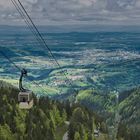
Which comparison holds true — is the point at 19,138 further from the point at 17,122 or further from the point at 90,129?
the point at 90,129

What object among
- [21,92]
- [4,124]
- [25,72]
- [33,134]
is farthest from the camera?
[4,124]

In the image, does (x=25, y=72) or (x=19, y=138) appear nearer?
(x=25, y=72)

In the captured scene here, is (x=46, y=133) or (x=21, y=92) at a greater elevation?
(x=21, y=92)

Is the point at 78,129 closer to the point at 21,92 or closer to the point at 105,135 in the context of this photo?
the point at 105,135

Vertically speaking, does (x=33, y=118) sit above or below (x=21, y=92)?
below

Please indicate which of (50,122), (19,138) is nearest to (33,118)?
(50,122)

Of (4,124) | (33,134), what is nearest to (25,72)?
(33,134)

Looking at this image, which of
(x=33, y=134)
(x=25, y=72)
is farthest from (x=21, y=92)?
(x=33, y=134)

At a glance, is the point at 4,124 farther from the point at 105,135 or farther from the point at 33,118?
the point at 105,135

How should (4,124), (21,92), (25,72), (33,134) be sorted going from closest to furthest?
(25,72) → (21,92) → (33,134) → (4,124)
